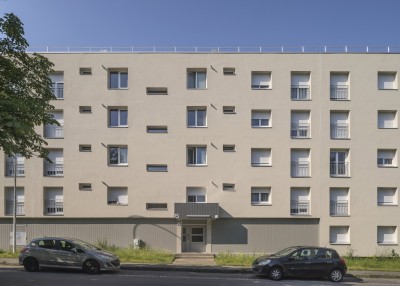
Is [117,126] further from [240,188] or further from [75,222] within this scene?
[240,188]

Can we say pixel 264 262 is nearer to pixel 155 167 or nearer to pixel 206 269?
pixel 206 269

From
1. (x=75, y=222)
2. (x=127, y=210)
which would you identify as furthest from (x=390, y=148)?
(x=75, y=222)

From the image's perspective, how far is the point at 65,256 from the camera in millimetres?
17281

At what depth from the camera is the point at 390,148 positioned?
27.0 metres

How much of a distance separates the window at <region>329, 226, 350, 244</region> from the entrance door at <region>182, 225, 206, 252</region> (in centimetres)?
824

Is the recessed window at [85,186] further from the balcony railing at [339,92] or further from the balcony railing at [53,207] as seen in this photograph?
the balcony railing at [339,92]

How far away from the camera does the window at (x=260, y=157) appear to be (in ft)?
88.6

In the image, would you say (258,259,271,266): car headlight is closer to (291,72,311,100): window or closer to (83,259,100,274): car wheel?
(83,259,100,274): car wheel

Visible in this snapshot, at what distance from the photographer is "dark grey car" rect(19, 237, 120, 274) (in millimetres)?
17125

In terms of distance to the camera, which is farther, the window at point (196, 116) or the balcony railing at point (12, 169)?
the window at point (196, 116)

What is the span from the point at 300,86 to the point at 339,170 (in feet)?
19.9

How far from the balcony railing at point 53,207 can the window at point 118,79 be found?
831cm

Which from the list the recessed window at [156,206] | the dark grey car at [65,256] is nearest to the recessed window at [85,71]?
the recessed window at [156,206]

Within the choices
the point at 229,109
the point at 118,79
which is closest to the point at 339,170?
the point at 229,109
